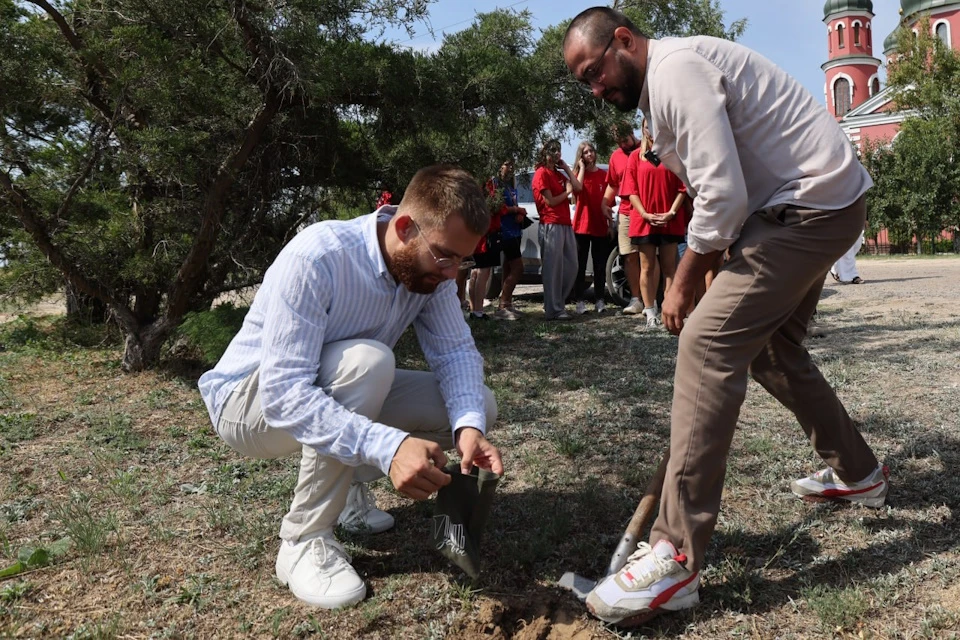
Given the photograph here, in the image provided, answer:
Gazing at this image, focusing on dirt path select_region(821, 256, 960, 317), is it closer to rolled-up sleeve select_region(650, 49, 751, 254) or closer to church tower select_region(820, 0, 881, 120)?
rolled-up sleeve select_region(650, 49, 751, 254)

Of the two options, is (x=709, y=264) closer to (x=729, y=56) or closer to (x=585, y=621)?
(x=729, y=56)

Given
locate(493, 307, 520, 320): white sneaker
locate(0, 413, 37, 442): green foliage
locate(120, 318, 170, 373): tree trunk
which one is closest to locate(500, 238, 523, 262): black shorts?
locate(493, 307, 520, 320): white sneaker

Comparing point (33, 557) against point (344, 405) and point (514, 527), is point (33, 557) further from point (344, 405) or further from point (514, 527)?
point (514, 527)

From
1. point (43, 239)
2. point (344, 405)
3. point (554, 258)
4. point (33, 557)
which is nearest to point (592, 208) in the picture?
point (554, 258)

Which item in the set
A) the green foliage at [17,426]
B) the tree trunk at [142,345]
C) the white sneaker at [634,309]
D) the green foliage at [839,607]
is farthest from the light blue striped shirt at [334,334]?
the white sneaker at [634,309]

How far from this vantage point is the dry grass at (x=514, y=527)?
2508 millimetres

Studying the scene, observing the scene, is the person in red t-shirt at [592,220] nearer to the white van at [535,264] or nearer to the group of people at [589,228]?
the group of people at [589,228]

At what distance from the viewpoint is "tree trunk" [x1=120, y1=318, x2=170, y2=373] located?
20.5 feet

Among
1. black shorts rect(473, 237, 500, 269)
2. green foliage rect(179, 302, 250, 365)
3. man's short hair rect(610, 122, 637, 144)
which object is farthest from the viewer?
black shorts rect(473, 237, 500, 269)

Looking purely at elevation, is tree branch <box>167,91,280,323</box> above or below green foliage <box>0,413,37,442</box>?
above

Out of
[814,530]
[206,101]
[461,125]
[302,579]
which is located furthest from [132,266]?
[814,530]

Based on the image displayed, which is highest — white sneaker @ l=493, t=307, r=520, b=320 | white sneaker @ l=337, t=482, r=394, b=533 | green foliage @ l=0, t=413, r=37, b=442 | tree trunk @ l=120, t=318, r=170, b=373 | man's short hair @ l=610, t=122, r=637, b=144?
man's short hair @ l=610, t=122, r=637, b=144

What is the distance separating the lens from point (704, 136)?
2363 millimetres

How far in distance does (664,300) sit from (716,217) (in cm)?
32
